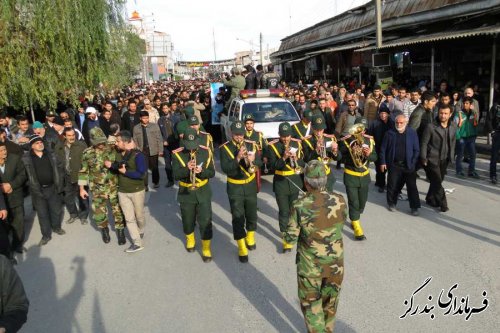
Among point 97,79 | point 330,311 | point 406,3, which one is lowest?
point 330,311

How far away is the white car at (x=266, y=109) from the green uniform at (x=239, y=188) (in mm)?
4368

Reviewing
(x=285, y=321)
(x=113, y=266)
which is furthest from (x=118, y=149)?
(x=285, y=321)

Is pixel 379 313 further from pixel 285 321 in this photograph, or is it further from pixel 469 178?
pixel 469 178

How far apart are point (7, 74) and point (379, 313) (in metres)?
11.2

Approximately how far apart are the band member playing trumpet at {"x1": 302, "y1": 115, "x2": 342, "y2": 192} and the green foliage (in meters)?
8.73

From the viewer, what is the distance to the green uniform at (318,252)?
143 inches

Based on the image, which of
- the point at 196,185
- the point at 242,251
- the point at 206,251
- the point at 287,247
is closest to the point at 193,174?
the point at 196,185

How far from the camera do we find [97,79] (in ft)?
44.3

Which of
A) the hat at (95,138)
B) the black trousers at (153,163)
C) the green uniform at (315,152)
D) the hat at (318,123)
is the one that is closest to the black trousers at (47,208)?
the hat at (95,138)

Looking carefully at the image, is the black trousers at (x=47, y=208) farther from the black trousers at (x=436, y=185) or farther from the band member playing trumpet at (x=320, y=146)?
the black trousers at (x=436, y=185)

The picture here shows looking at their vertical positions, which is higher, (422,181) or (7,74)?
(7,74)

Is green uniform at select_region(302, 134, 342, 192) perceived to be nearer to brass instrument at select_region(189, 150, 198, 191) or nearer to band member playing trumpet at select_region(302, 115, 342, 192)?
band member playing trumpet at select_region(302, 115, 342, 192)

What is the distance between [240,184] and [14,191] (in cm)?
366

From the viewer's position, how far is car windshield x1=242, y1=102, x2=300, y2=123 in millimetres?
10852
